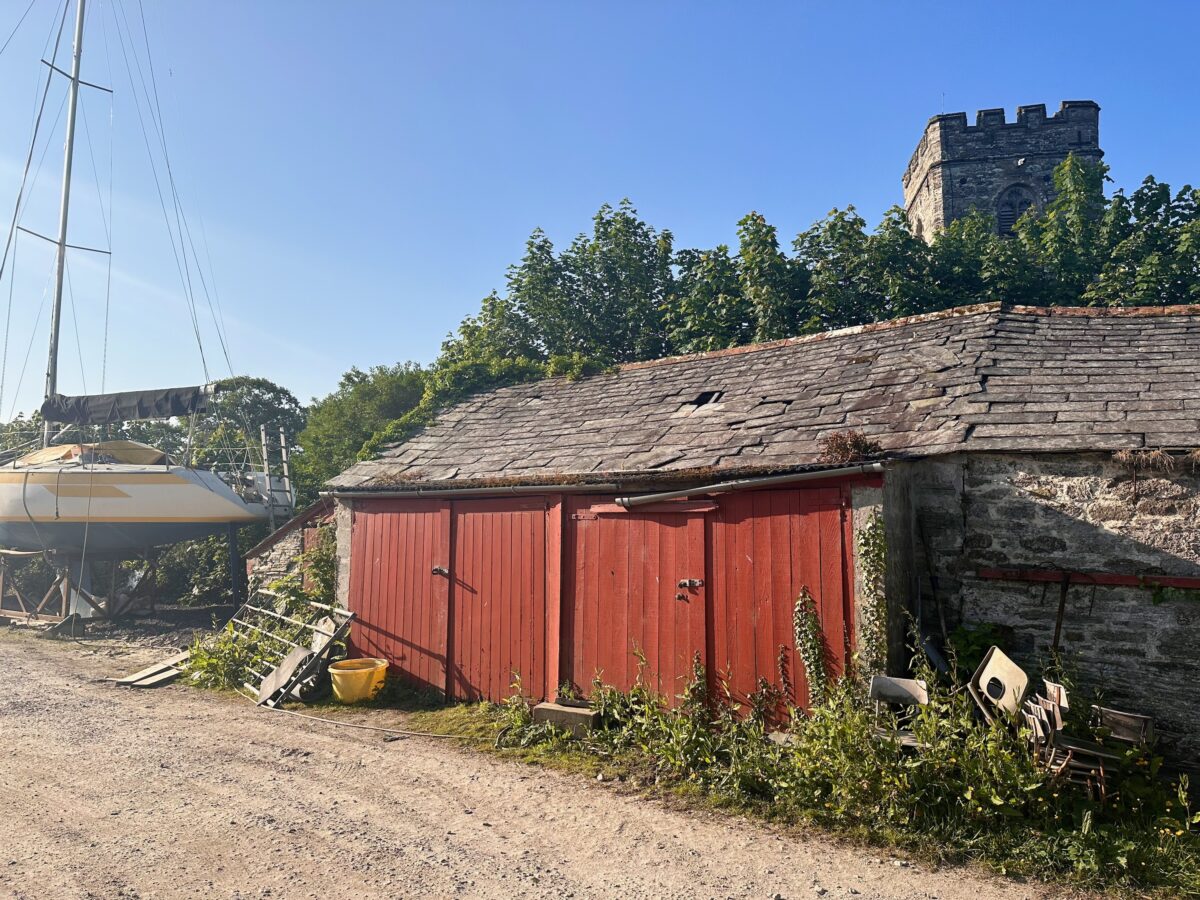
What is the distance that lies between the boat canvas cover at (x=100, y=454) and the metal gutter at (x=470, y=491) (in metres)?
8.10

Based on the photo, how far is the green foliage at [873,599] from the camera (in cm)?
612

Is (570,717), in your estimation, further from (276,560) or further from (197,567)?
(197,567)

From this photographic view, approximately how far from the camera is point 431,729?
799 cm

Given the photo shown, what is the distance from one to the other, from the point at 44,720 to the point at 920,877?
29.2 ft

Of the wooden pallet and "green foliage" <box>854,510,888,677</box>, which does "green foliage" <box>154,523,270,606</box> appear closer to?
the wooden pallet

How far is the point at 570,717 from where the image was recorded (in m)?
7.34

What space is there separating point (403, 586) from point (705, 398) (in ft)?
15.4

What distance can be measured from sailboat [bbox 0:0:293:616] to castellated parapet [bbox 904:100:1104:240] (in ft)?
90.1

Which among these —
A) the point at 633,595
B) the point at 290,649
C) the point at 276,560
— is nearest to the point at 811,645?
the point at 633,595

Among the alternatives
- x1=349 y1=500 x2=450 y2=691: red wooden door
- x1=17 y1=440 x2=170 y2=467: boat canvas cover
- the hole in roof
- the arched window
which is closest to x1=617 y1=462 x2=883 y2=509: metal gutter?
the hole in roof

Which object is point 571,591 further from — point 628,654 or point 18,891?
point 18,891

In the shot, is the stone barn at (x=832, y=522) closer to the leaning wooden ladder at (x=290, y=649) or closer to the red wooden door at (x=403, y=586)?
the red wooden door at (x=403, y=586)

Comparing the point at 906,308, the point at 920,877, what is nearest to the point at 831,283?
the point at 906,308

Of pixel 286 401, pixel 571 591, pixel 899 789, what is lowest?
pixel 899 789
